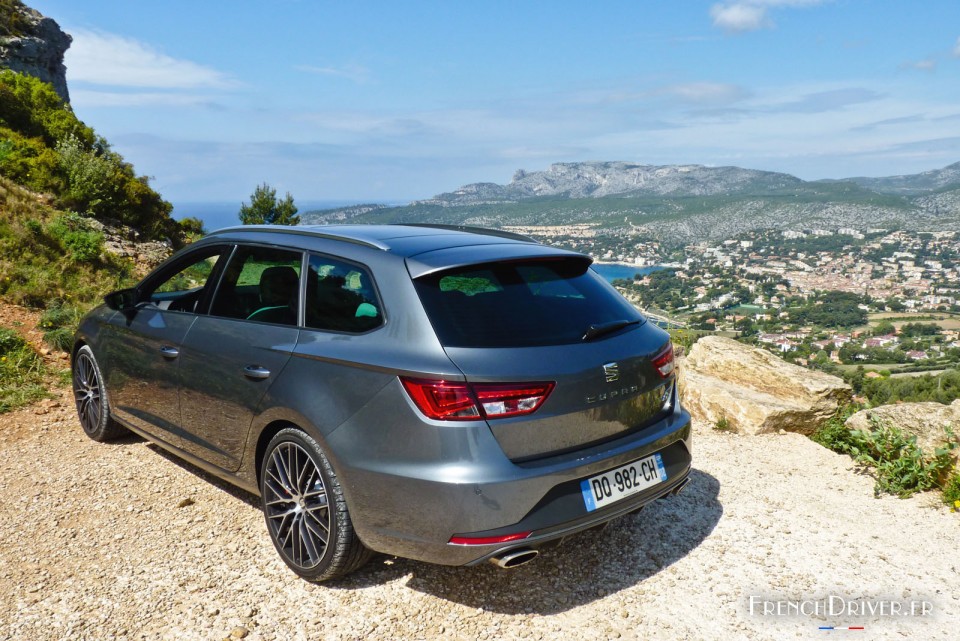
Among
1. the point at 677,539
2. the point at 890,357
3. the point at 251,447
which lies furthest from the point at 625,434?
the point at 890,357

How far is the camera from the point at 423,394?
259 centimetres

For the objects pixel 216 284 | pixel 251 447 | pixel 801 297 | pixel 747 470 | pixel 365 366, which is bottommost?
pixel 801 297

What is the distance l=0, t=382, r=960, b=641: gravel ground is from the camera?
2.92 m

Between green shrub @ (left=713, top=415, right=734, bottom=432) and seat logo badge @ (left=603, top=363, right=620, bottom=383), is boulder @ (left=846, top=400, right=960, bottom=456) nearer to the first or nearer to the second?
green shrub @ (left=713, top=415, right=734, bottom=432)

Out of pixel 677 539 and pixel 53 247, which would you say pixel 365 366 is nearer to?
pixel 677 539

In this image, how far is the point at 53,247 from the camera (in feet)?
34.0

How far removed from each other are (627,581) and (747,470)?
218 centimetres

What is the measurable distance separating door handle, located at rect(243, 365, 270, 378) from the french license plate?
1613 mm

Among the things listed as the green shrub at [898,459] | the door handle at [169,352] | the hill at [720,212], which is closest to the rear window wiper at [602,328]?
the door handle at [169,352]

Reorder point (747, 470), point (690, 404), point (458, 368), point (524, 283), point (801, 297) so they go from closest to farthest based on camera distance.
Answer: point (458, 368), point (524, 283), point (747, 470), point (690, 404), point (801, 297)

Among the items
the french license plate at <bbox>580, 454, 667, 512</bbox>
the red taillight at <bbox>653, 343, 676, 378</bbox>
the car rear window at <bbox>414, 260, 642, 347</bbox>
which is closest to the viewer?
the car rear window at <bbox>414, 260, 642, 347</bbox>

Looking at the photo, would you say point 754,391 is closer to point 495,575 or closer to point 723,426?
point 723,426

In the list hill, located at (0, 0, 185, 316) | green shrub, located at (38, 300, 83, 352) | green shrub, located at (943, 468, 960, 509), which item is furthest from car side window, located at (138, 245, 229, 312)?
green shrub, located at (943, 468, 960, 509)

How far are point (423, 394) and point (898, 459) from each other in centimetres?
397
